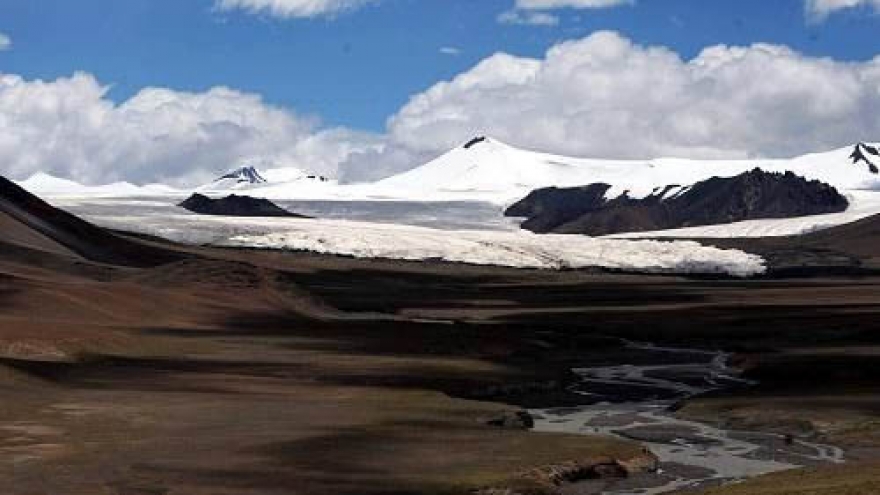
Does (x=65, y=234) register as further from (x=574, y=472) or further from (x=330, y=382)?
(x=574, y=472)

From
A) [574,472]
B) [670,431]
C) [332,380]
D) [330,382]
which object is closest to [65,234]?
[332,380]

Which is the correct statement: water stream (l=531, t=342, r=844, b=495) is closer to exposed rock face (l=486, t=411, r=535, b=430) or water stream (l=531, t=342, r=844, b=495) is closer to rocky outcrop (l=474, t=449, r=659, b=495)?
rocky outcrop (l=474, t=449, r=659, b=495)

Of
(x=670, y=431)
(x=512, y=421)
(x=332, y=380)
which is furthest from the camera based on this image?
(x=332, y=380)

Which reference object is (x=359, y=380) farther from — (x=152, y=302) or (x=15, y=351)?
(x=152, y=302)

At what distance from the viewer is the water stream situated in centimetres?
4759

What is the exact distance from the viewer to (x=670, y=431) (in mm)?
59938

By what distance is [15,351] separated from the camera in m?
75.5

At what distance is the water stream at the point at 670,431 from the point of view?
156 ft

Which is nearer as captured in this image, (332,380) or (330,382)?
(330,382)

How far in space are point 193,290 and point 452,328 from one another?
1073 inches

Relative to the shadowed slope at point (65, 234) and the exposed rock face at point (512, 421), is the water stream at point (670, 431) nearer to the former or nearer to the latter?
the exposed rock face at point (512, 421)

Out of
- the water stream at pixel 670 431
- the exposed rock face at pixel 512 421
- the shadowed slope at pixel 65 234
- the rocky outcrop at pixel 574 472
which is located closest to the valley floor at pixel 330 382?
the rocky outcrop at pixel 574 472

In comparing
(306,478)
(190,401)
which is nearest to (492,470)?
(306,478)

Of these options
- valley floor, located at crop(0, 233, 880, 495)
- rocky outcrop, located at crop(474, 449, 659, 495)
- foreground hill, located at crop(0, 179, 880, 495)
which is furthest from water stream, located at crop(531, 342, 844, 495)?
valley floor, located at crop(0, 233, 880, 495)
